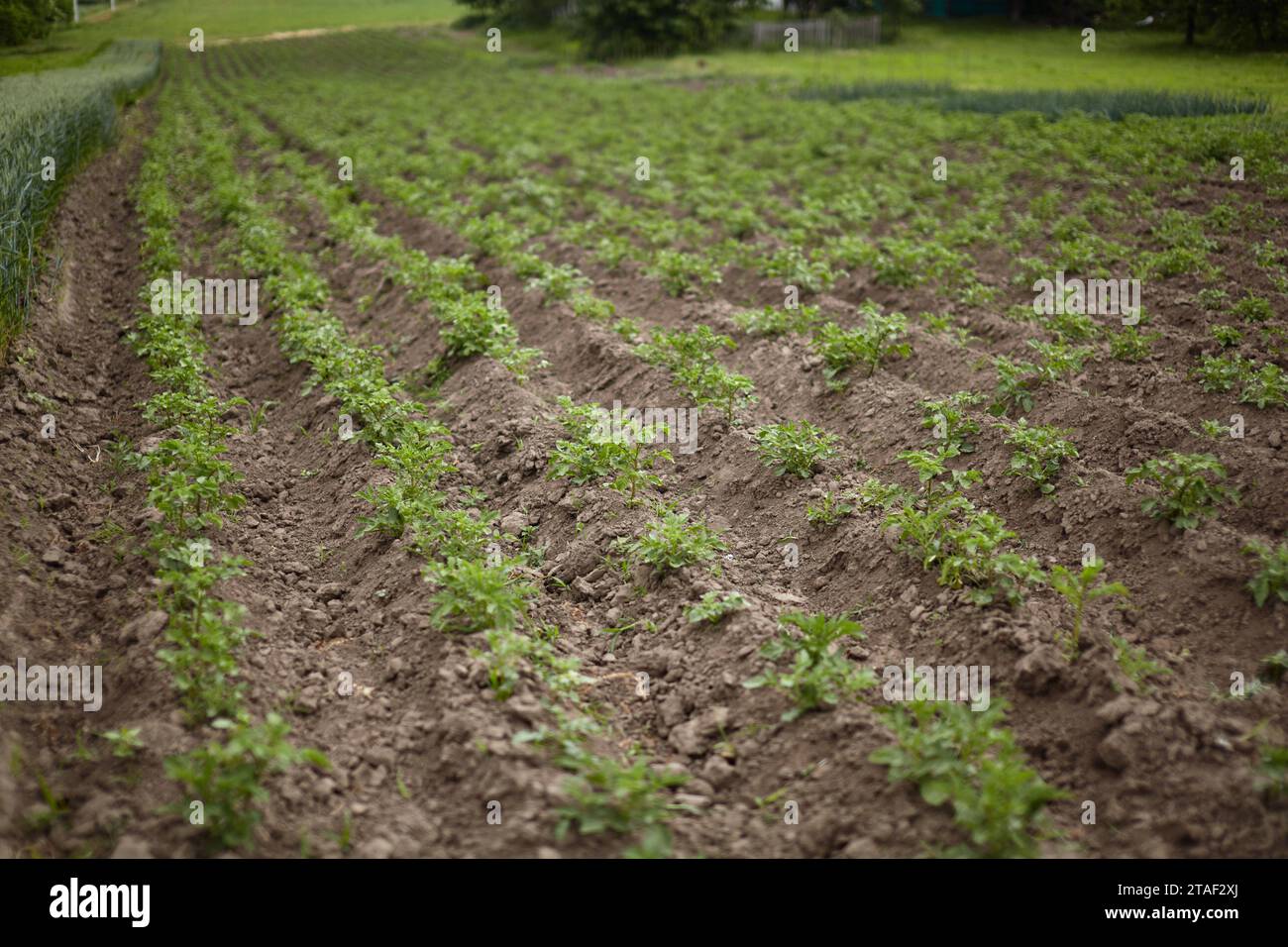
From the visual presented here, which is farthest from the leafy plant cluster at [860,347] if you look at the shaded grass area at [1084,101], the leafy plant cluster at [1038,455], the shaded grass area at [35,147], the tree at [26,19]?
the tree at [26,19]

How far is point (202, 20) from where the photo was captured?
110 ft

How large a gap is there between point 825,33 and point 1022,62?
40.5 ft

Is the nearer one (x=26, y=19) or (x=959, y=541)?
(x=959, y=541)

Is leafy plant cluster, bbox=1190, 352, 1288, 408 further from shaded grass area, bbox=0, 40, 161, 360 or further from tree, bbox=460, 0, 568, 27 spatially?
tree, bbox=460, 0, 568, 27

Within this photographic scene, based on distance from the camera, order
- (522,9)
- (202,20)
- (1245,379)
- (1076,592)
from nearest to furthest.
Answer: (1076,592) < (1245,379) < (202,20) < (522,9)

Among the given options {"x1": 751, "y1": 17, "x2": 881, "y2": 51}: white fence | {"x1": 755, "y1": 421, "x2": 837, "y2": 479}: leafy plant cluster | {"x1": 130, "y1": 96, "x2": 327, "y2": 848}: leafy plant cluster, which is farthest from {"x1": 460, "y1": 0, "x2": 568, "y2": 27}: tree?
{"x1": 755, "y1": 421, "x2": 837, "y2": 479}: leafy plant cluster

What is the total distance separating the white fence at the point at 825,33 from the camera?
33.2m

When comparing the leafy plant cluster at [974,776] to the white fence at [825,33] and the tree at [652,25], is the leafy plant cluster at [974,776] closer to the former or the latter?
the white fence at [825,33]

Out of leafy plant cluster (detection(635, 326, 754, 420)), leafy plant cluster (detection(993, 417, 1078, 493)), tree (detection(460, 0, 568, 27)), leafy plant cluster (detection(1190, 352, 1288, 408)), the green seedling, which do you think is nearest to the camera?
the green seedling

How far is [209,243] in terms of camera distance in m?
12.1

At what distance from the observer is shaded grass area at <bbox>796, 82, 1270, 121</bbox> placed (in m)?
14.7

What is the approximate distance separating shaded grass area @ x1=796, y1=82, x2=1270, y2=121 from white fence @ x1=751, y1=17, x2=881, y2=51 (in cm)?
1344

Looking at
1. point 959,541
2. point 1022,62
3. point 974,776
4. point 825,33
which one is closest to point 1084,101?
point 1022,62

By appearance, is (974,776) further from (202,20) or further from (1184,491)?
(202,20)
